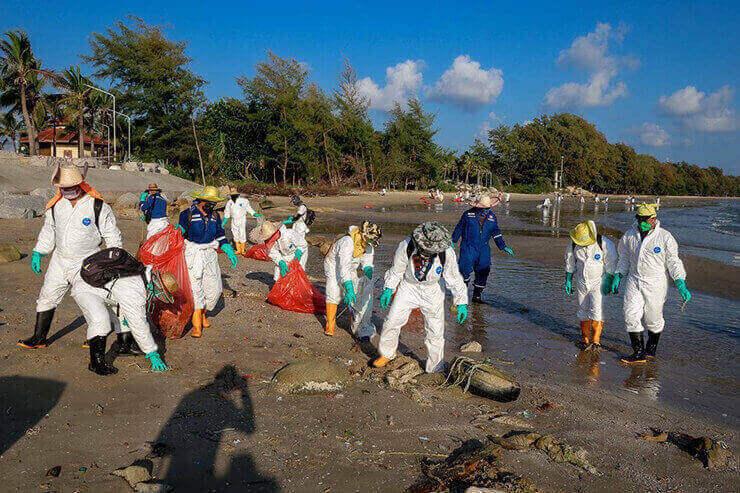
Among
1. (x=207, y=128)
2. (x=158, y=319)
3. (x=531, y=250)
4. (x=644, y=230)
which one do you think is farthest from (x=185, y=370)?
(x=207, y=128)

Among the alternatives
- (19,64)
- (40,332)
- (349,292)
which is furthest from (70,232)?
(19,64)

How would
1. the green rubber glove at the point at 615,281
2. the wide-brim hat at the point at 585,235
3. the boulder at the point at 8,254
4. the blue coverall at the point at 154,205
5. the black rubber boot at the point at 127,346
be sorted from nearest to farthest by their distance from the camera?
the black rubber boot at the point at 127,346
the green rubber glove at the point at 615,281
the wide-brim hat at the point at 585,235
the boulder at the point at 8,254
the blue coverall at the point at 154,205

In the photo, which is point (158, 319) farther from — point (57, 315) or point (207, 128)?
point (207, 128)

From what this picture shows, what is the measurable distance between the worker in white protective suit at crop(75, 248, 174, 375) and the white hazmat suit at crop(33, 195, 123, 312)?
0.84 feet

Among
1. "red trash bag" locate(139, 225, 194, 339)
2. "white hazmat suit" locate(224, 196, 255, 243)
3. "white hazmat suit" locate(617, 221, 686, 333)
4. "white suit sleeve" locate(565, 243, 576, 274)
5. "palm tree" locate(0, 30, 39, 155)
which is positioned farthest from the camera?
"palm tree" locate(0, 30, 39, 155)

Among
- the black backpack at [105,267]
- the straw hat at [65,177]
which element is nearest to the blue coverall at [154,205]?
the straw hat at [65,177]

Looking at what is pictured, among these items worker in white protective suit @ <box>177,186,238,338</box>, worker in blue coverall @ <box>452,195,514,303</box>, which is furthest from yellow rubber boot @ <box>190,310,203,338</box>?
worker in blue coverall @ <box>452,195,514,303</box>

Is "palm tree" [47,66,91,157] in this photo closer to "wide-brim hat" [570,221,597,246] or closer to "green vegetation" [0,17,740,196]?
"green vegetation" [0,17,740,196]

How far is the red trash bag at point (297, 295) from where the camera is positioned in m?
7.41

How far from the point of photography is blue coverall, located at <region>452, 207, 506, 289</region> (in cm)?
847

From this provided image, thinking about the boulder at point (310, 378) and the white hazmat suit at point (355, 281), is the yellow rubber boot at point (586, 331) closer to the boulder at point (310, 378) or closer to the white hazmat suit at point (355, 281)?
the white hazmat suit at point (355, 281)

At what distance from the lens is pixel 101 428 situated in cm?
377

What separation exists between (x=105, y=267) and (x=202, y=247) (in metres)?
1.45

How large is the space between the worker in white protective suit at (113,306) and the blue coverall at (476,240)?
16.6ft
